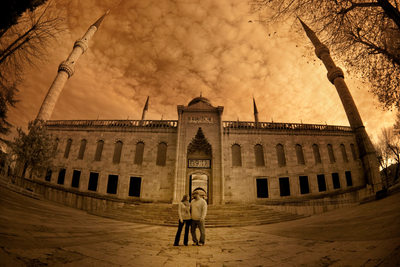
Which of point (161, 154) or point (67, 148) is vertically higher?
point (67, 148)

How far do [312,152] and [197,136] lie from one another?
13.2 metres

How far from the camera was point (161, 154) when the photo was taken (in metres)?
17.9

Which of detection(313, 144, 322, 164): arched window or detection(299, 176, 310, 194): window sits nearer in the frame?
detection(299, 176, 310, 194): window

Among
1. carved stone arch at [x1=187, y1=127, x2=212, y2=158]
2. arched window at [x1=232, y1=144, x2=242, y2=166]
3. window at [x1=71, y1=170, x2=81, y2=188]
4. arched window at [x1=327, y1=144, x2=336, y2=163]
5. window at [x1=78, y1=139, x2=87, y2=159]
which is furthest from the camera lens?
arched window at [x1=327, y1=144, x2=336, y2=163]

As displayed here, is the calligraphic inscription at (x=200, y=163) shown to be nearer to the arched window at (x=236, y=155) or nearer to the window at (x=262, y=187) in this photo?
the arched window at (x=236, y=155)

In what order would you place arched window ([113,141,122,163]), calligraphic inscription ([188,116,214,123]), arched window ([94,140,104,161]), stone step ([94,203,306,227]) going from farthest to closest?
arched window ([94,140,104,161]), arched window ([113,141,122,163]), calligraphic inscription ([188,116,214,123]), stone step ([94,203,306,227])

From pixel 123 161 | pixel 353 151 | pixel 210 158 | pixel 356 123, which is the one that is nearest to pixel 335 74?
pixel 356 123

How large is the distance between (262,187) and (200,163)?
690 centimetres

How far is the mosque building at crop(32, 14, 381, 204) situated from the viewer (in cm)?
1641

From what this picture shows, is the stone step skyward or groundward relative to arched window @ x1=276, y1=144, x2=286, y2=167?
groundward

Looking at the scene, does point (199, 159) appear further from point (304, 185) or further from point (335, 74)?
point (335, 74)

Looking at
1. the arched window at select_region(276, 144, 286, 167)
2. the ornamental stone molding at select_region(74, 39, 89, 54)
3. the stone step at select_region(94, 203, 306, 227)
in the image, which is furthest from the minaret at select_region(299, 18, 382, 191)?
the ornamental stone molding at select_region(74, 39, 89, 54)

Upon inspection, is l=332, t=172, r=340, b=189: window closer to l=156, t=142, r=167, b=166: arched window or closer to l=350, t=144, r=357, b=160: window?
l=350, t=144, r=357, b=160: window

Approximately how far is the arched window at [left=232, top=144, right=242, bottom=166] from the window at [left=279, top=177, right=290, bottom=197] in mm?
4669
